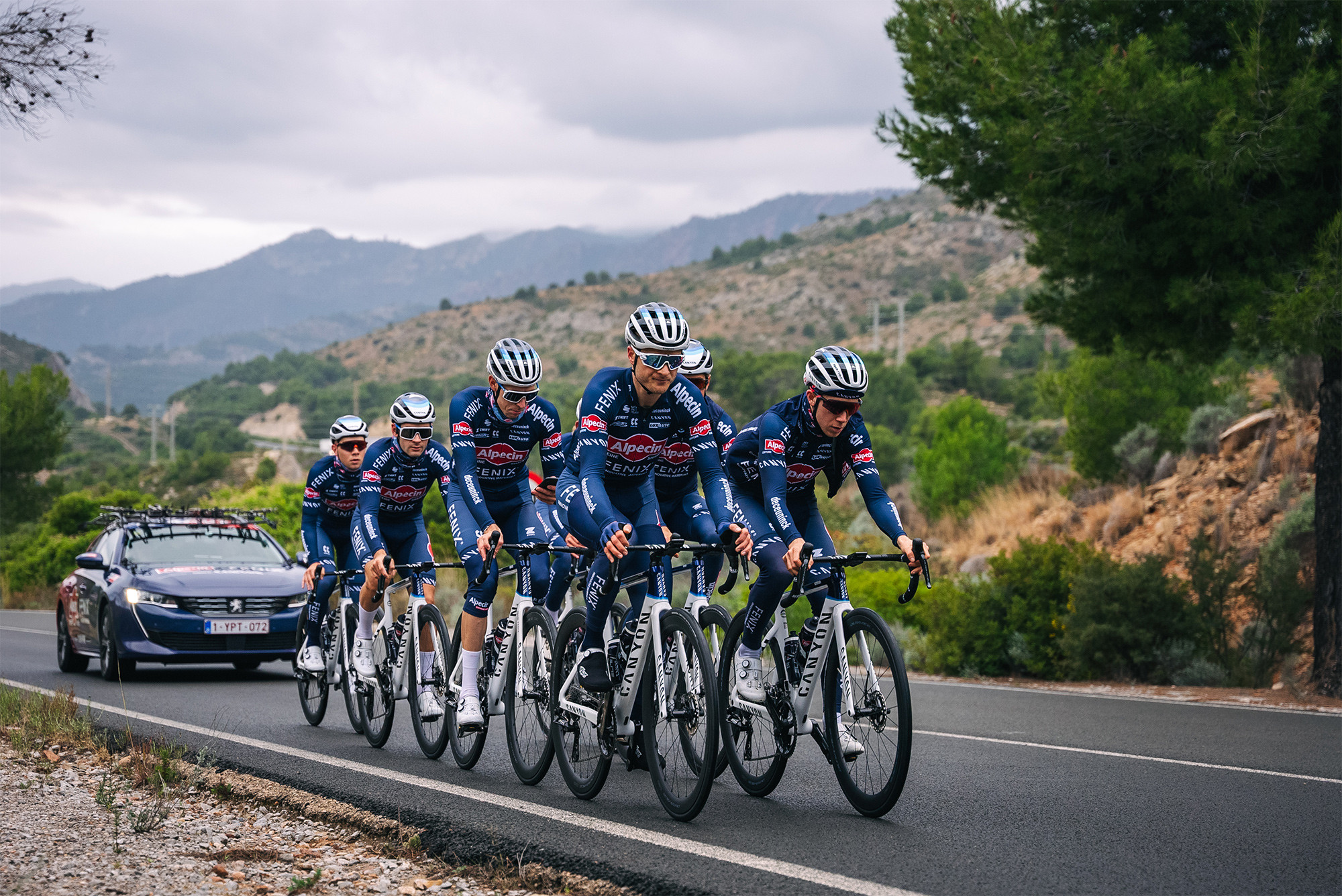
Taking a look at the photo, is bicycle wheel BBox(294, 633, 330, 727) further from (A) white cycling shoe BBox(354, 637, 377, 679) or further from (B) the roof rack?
(B) the roof rack

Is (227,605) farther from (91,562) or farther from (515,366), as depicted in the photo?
(515,366)

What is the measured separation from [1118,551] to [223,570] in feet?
45.9

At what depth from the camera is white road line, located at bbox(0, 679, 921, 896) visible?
16.8 feet

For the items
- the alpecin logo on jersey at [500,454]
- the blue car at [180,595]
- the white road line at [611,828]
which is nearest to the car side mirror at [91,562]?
the blue car at [180,595]

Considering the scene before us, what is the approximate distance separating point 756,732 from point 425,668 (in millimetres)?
2715

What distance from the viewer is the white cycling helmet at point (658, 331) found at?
259 inches

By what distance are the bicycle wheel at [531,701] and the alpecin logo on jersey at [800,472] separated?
168 cm

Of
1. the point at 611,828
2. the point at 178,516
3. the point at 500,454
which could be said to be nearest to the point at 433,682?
the point at 500,454

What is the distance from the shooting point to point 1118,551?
68.0 feet

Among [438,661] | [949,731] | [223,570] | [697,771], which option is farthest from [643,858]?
[223,570]

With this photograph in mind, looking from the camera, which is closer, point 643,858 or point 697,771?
point 643,858

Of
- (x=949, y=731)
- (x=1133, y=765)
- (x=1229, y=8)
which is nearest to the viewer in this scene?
(x=1133, y=765)

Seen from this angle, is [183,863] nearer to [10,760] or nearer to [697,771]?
[697,771]

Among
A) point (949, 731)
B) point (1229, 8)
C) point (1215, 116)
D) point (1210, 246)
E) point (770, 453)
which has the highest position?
point (1229, 8)
